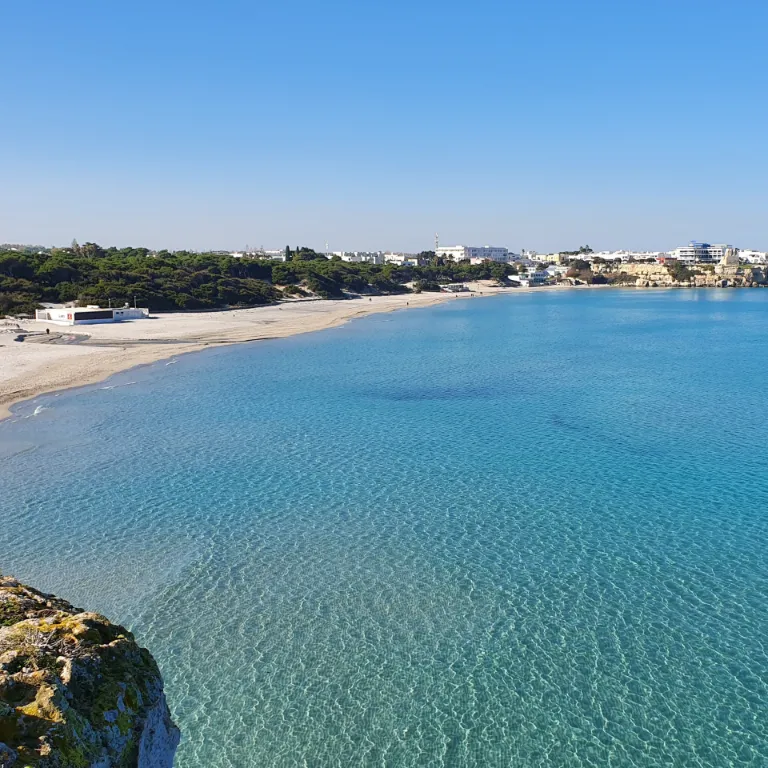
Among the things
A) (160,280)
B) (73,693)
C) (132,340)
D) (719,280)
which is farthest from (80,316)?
(719,280)

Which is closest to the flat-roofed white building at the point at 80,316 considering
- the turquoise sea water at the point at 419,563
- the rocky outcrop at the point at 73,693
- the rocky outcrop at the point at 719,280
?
the turquoise sea water at the point at 419,563

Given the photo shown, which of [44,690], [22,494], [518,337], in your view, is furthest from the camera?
[518,337]

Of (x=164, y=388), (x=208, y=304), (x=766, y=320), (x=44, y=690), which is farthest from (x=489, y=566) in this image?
(x=766, y=320)

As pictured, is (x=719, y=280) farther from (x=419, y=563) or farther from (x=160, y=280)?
(x=419, y=563)

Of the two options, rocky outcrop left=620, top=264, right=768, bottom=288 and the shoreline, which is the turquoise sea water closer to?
the shoreline

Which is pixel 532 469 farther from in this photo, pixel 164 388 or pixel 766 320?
pixel 766 320
